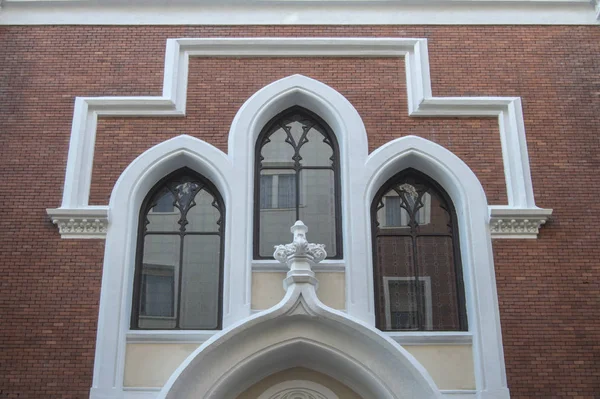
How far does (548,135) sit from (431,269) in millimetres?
2893

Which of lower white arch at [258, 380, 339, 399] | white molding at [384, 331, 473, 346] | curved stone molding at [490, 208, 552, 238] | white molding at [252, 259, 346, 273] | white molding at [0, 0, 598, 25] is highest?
white molding at [0, 0, 598, 25]

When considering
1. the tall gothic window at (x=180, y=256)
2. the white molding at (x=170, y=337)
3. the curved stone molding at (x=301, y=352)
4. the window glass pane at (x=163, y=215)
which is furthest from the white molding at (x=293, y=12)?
the white molding at (x=170, y=337)

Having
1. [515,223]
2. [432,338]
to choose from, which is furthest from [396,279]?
[515,223]

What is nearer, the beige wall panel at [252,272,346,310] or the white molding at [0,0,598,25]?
the beige wall panel at [252,272,346,310]

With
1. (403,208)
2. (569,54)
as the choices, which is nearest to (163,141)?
(403,208)

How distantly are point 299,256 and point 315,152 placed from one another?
2.25m

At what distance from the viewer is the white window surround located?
1114 centimetres

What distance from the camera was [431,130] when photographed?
41.1 feet

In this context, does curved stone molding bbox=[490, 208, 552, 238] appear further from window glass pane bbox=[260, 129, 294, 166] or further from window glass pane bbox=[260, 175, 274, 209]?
window glass pane bbox=[260, 175, 274, 209]

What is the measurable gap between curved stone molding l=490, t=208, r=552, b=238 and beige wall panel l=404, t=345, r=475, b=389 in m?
1.81

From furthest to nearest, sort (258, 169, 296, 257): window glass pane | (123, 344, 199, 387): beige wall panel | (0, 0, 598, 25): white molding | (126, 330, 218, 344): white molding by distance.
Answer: (0, 0, 598, 25): white molding, (258, 169, 296, 257): window glass pane, (126, 330, 218, 344): white molding, (123, 344, 199, 387): beige wall panel

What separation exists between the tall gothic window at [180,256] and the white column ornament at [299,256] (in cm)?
114

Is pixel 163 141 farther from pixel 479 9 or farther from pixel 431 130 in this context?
pixel 479 9

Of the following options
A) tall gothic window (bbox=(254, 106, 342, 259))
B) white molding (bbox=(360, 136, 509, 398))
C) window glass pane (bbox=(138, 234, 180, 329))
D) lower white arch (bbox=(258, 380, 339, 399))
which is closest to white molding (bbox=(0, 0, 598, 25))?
tall gothic window (bbox=(254, 106, 342, 259))
